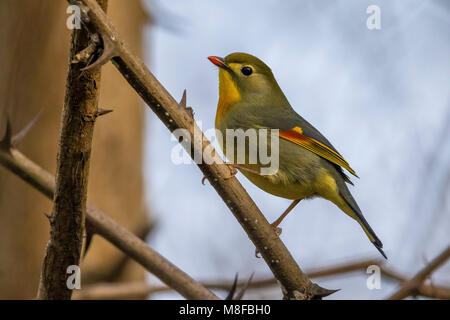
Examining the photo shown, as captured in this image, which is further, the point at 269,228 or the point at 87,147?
the point at 269,228

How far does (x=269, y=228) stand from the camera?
8.52ft

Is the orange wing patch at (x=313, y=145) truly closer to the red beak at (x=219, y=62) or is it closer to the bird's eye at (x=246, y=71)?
the bird's eye at (x=246, y=71)

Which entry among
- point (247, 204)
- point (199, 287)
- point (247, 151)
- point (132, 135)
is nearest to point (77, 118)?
point (247, 204)

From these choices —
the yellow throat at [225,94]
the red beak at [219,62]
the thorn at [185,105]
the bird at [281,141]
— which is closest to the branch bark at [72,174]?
the thorn at [185,105]

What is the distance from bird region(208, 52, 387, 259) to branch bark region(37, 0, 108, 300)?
3.95 ft

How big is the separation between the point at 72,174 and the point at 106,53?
62 cm

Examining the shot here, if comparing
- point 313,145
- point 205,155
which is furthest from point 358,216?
point 205,155

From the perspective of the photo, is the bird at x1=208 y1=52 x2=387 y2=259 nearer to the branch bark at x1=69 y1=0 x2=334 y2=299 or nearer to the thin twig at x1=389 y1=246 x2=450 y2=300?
the thin twig at x1=389 y1=246 x2=450 y2=300

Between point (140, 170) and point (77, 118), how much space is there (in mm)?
3391

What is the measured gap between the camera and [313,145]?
Answer: 3.80 metres

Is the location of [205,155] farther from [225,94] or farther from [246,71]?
[246,71]

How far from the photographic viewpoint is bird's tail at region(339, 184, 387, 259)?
345 centimetres

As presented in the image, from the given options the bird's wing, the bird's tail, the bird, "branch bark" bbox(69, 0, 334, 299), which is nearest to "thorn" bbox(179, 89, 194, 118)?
"branch bark" bbox(69, 0, 334, 299)
